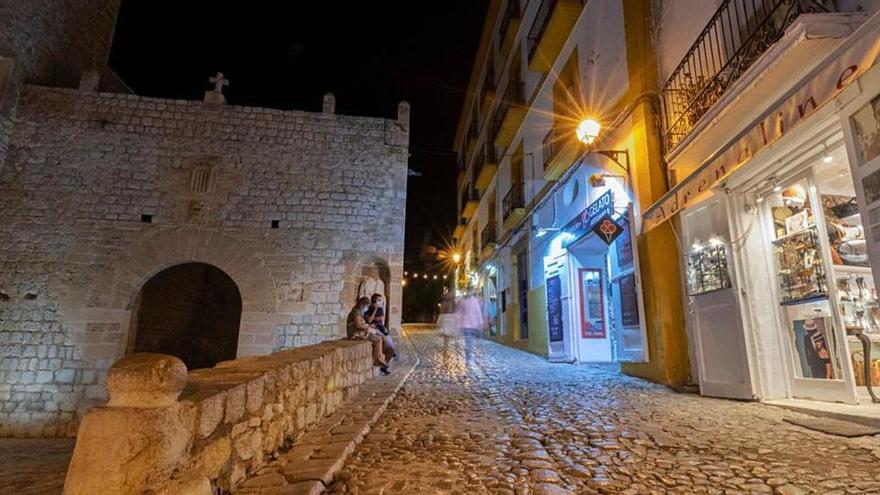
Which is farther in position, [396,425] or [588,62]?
[588,62]

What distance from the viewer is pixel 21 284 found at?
8.61 meters

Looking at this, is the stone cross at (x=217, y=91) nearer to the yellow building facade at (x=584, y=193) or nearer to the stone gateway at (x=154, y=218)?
the stone gateway at (x=154, y=218)

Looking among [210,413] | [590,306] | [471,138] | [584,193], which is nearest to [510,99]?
[584,193]

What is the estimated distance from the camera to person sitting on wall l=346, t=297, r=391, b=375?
616cm

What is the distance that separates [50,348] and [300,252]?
17.3ft

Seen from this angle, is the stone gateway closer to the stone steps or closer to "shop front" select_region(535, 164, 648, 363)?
"shop front" select_region(535, 164, 648, 363)

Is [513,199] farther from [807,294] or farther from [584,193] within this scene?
[807,294]

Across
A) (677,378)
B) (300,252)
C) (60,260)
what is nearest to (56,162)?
(60,260)

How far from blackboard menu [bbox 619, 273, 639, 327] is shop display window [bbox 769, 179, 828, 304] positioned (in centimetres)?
193

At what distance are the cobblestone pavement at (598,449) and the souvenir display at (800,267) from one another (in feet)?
4.13

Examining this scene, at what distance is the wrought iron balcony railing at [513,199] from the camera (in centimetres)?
1197

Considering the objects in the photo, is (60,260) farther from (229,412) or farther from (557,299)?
(557,299)

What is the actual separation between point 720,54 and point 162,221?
34.7 ft

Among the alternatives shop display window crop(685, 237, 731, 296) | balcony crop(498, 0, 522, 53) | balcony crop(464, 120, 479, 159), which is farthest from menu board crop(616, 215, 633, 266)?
balcony crop(464, 120, 479, 159)
